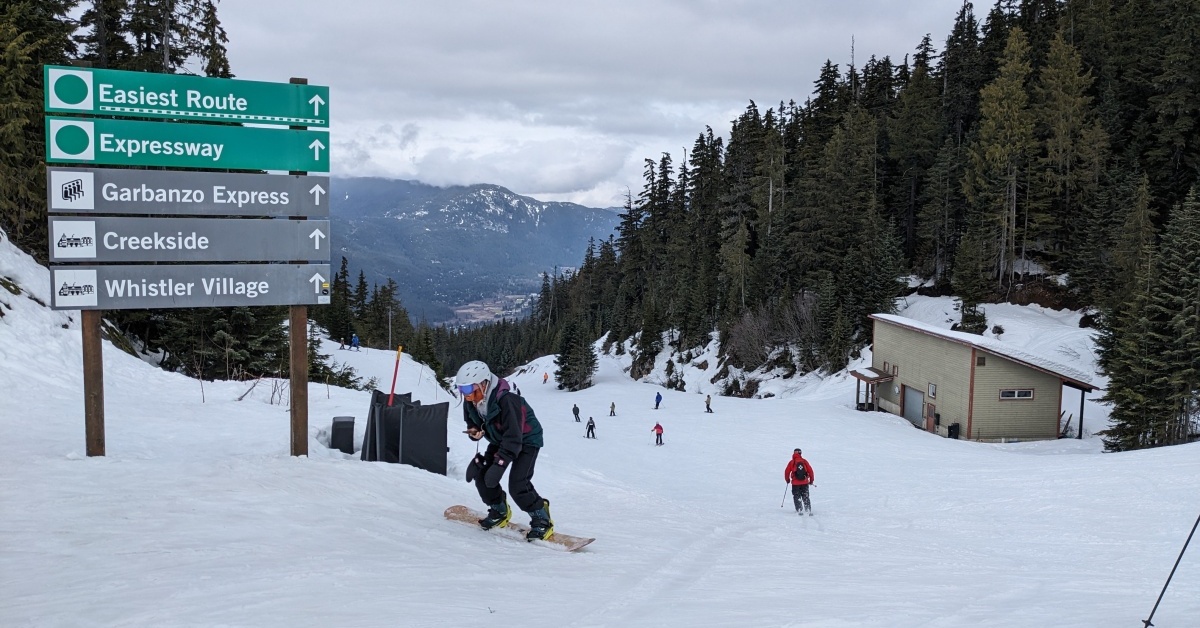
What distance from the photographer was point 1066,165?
4956cm

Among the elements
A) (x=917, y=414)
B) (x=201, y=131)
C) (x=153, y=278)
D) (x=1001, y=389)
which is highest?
(x=201, y=131)

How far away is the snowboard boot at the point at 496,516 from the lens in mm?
7730

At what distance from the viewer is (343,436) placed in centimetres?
1147

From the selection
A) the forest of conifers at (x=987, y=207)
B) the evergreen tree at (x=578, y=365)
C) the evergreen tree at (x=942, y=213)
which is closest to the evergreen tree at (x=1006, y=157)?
the forest of conifers at (x=987, y=207)

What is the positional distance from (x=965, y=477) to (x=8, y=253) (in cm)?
2547

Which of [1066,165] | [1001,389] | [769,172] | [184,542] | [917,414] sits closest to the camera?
[184,542]

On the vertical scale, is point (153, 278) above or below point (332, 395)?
above

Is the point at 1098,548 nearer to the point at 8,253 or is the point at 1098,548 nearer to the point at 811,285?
the point at 8,253

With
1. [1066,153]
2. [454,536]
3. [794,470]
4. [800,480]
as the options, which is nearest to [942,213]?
[1066,153]

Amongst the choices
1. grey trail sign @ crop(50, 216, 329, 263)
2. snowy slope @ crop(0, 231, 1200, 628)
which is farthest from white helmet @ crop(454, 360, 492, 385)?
grey trail sign @ crop(50, 216, 329, 263)

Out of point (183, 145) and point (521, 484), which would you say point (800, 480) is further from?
point (183, 145)

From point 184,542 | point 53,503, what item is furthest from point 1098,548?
point 53,503

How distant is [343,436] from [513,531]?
480 centimetres

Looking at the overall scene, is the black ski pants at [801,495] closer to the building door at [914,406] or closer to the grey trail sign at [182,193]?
the grey trail sign at [182,193]
